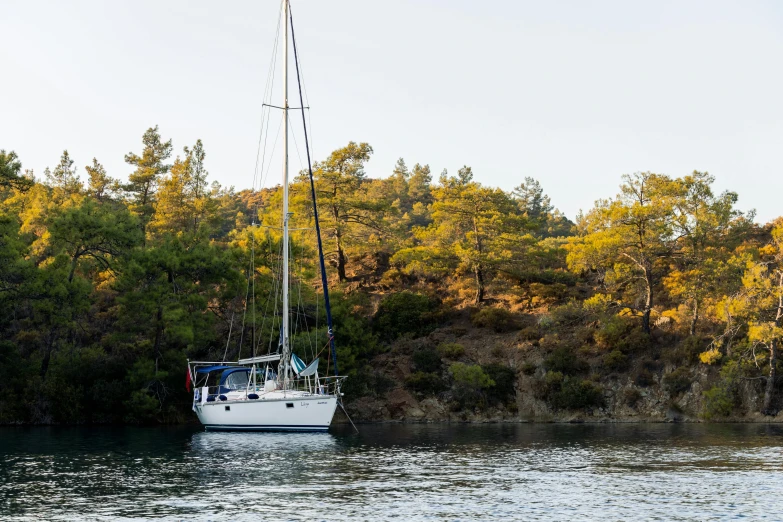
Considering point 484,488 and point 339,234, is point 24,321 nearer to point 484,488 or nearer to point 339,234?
point 339,234

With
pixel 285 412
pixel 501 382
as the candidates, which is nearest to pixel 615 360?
pixel 501 382

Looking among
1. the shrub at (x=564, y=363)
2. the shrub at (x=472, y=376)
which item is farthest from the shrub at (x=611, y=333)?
the shrub at (x=472, y=376)

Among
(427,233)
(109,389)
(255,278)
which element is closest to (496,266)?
(427,233)

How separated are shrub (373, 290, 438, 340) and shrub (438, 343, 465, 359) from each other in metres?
3.42

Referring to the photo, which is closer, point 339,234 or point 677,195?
point 677,195

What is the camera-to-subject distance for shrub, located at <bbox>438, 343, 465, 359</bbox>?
50875 mm

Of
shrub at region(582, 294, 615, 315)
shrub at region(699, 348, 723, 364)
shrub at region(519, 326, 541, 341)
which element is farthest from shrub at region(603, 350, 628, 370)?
shrub at region(519, 326, 541, 341)

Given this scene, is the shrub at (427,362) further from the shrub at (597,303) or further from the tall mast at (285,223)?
the tall mast at (285,223)

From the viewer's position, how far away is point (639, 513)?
19281 millimetres

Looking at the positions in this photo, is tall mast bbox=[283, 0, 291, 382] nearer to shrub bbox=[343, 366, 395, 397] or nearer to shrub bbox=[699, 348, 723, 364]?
shrub bbox=[343, 366, 395, 397]

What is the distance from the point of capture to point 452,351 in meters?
50.8

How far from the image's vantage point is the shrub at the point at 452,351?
5088 cm

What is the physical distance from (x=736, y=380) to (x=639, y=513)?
94.8ft

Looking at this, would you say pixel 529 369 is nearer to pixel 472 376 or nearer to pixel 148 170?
pixel 472 376
